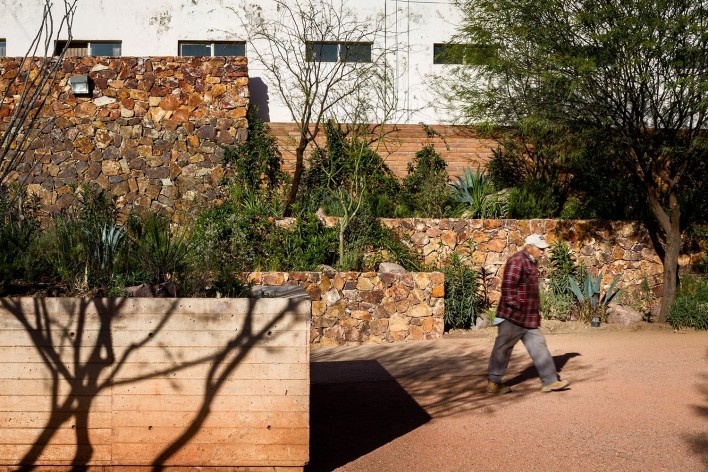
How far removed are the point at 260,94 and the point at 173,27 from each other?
2.74 metres

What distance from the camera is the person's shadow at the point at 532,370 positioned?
11.4 meters

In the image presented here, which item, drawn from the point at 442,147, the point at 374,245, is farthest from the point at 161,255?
the point at 442,147

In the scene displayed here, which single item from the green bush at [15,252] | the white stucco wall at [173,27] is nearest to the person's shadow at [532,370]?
the green bush at [15,252]

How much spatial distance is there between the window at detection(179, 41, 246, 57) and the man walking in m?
13.6

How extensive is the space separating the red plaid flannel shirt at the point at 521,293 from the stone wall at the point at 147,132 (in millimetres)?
10557

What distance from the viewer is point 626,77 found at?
16.8 metres

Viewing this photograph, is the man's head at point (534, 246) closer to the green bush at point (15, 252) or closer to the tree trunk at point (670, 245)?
the green bush at point (15, 252)

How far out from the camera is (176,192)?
20.0 meters

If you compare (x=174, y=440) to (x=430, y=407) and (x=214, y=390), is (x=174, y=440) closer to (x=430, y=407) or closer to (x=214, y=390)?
(x=214, y=390)

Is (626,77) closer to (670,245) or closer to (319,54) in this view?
(670,245)

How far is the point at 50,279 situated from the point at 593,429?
4984 mm

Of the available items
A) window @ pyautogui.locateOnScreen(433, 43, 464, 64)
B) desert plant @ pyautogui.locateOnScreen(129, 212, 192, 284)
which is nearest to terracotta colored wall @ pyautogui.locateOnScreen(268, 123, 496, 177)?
window @ pyautogui.locateOnScreen(433, 43, 464, 64)

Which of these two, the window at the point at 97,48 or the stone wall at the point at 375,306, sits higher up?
the window at the point at 97,48

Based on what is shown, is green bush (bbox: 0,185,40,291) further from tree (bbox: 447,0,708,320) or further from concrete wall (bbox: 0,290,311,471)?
tree (bbox: 447,0,708,320)
